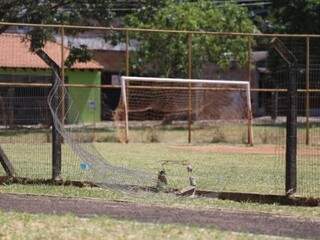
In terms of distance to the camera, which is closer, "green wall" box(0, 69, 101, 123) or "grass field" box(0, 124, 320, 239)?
"grass field" box(0, 124, 320, 239)

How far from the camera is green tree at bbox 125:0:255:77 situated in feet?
112

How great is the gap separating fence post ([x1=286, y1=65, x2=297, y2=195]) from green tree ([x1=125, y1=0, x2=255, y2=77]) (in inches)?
887

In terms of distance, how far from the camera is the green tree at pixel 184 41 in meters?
34.1

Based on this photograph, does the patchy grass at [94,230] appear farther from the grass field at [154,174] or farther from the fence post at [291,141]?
the fence post at [291,141]

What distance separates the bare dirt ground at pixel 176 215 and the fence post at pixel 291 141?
1.20m

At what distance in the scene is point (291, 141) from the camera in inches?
425

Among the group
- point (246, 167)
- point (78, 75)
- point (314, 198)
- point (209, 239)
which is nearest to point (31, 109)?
point (246, 167)

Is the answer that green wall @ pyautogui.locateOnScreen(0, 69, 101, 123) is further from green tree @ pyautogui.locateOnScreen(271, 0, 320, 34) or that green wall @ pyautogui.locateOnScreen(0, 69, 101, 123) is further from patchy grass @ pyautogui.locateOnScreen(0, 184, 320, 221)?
patchy grass @ pyautogui.locateOnScreen(0, 184, 320, 221)

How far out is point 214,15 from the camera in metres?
36.1

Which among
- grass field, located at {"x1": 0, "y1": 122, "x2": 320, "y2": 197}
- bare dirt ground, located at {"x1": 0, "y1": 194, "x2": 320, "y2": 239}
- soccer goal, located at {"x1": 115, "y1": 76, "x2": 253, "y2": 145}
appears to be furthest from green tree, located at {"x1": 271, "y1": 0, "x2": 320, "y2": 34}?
bare dirt ground, located at {"x1": 0, "y1": 194, "x2": 320, "y2": 239}

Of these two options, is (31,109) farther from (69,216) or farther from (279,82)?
(279,82)

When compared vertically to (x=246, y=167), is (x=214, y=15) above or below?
above

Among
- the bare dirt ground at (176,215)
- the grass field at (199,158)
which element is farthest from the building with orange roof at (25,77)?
the bare dirt ground at (176,215)

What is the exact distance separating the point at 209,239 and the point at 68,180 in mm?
4938
